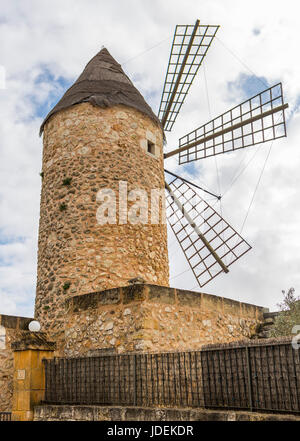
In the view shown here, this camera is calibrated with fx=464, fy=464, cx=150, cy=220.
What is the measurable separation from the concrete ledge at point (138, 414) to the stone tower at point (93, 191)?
6.94 ft

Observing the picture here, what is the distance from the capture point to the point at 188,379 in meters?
4.79

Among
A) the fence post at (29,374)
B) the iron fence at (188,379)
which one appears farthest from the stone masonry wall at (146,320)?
the fence post at (29,374)

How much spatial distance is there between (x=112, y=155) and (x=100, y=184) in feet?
2.19

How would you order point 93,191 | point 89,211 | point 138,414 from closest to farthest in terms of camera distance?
point 138,414 → point 89,211 → point 93,191

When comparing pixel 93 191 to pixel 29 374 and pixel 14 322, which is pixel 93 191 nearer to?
pixel 14 322

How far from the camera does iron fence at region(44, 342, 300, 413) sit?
406 centimetres

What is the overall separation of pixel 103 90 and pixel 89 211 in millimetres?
2743

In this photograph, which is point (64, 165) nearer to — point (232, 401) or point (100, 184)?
point (100, 184)

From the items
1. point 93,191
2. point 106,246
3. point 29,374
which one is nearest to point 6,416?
point 29,374

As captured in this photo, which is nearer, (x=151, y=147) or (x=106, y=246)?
(x=106, y=246)

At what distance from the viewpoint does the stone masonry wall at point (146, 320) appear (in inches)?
239

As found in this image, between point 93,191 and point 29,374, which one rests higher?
point 93,191
